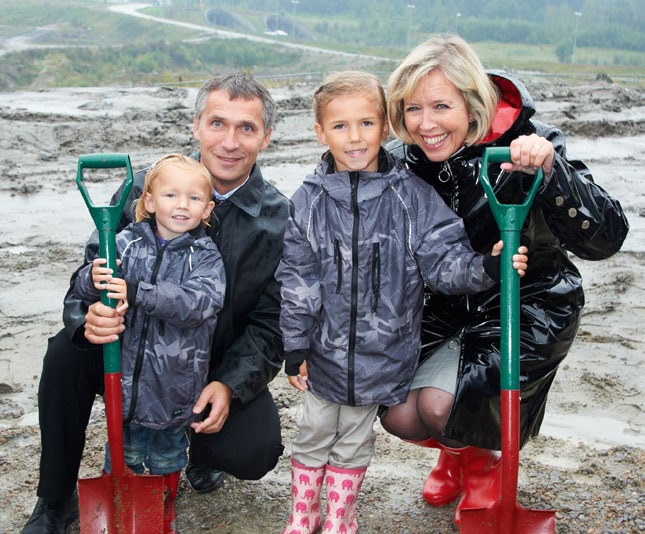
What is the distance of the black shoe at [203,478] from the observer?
10.7ft

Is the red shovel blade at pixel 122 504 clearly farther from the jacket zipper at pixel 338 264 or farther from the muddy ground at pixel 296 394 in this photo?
the jacket zipper at pixel 338 264

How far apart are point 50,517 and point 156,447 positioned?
43 centimetres

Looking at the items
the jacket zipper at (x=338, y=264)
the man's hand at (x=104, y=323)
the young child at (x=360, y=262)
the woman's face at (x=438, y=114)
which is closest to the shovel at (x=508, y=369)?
the young child at (x=360, y=262)

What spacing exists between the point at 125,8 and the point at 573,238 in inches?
2499

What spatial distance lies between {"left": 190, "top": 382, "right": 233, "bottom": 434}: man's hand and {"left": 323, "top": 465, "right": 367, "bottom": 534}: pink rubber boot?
0.41m

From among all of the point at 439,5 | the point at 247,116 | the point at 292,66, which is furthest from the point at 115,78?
the point at 439,5

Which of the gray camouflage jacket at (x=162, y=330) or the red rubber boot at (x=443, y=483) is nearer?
the gray camouflage jacket at (x=162, y=330)

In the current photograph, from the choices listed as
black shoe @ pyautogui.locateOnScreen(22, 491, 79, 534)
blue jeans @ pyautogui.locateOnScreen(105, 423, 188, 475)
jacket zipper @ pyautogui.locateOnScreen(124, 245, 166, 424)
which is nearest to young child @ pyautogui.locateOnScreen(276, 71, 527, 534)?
jacket zipper @ pyautogui.locateOnScreen(124, 245, 166, 424)

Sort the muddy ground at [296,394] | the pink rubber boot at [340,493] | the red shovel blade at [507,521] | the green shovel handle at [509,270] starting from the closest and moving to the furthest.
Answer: the green shovel handle at [509,270], the red shovel blade at [507,521], the pink rubber boot at [340,493], the muddy ground at [296,394]

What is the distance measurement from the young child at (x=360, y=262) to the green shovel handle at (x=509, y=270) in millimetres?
129

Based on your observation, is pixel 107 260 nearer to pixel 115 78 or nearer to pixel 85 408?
pixel 85 408

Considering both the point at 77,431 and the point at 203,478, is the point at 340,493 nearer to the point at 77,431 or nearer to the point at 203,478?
the point at 203,478

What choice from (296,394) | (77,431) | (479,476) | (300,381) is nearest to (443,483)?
(479,476)

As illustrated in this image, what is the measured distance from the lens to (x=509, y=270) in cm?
247
